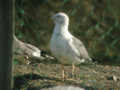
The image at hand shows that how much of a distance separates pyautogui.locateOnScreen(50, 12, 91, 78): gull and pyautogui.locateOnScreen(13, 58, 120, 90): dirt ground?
0.26ft

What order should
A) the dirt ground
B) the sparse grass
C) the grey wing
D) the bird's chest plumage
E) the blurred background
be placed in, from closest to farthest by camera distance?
the dirt ground
the bird's chest plumage
the grey wing
the sparse grass
the blurred background

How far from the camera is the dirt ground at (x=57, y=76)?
1.54 m

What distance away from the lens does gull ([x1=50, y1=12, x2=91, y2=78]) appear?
1.79 meters

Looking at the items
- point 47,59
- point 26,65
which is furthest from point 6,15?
point 47,59

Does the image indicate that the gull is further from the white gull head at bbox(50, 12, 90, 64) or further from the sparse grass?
the sparse grass

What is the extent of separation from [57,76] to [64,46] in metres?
0.19

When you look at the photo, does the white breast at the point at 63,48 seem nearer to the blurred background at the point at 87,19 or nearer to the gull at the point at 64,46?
the gull at the point at 64,46

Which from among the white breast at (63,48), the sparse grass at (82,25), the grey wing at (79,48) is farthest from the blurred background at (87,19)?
the white breast at (63,48)

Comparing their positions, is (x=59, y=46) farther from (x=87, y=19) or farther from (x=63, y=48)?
(x=87, y=19)

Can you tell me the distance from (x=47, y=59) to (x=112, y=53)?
144cm

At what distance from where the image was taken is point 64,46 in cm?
179

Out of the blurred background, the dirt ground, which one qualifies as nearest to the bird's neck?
the dirt ground

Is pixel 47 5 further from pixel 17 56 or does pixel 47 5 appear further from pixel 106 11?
pixel 17 56

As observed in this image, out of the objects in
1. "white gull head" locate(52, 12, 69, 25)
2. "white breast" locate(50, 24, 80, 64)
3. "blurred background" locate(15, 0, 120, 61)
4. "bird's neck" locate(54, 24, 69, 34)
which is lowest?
"white breast" locate(50, 24, 80, 64)
